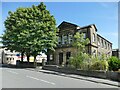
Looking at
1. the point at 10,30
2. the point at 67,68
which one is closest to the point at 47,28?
the point at 10,30

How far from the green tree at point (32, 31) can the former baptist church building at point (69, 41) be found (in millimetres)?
2857

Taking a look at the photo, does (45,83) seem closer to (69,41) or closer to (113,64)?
(113,64)

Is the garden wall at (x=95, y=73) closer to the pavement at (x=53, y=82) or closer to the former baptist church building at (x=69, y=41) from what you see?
the pavement at (x=53, y=82)

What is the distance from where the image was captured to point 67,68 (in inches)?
1048

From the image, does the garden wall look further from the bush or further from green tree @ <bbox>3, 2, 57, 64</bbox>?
green tree @ <bbox>3, 2, 57, 64</bbox>

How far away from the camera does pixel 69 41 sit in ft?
130

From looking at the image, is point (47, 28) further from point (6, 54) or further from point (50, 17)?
point (6, 54)

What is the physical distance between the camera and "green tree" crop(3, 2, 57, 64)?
35.6m

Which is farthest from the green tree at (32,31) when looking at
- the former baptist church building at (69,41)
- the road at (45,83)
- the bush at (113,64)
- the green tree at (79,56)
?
the road at (45,83)

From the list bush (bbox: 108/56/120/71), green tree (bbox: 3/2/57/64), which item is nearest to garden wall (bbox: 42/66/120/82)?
bush (bbox: 108/56/120/71)

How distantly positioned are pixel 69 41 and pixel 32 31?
777 centimetres

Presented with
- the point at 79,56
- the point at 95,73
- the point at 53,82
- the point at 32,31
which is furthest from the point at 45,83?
the point at 32,31

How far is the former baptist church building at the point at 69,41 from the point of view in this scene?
121 ft

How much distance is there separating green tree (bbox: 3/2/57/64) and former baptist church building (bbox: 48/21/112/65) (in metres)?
2.86
